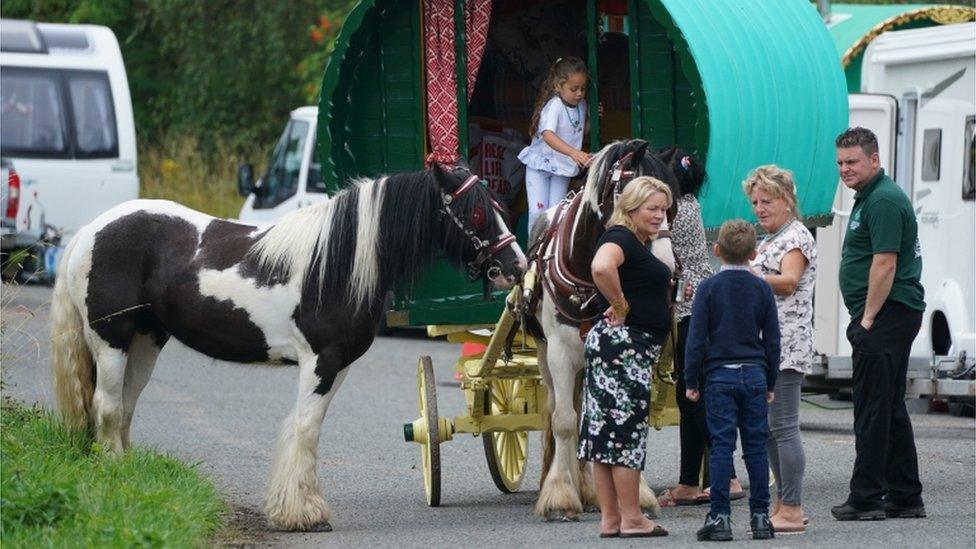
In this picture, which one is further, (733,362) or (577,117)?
(577,117)

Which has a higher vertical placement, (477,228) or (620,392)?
(477,228)

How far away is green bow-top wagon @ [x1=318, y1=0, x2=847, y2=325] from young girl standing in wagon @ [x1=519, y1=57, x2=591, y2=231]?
0.57 ft

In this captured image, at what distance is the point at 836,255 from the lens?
15.2 m

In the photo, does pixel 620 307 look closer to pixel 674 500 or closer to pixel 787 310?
pixel 787 310

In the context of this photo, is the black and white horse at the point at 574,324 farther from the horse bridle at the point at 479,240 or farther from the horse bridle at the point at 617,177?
the horse bridle at the point at 479,240

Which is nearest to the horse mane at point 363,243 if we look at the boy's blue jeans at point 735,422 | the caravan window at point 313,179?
the boy's blue jeans at point 735,422

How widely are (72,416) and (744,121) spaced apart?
13.2 feet

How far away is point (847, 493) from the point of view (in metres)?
10.4

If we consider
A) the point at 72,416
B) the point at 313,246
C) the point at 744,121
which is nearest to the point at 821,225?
the point at 744,121

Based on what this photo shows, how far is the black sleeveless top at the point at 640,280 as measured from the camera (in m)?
8.34

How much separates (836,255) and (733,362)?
7.25 m

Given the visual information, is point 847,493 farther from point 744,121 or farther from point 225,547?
point 225,547

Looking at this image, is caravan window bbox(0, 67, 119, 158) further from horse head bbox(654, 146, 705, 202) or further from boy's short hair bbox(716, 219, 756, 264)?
boy's short hair bbox(716, 219, 756, 264)

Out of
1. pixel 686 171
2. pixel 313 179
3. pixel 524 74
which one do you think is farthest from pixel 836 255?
pixel 313 179
